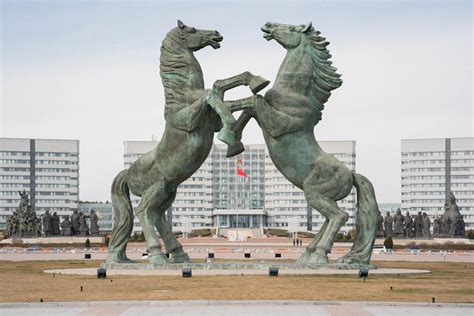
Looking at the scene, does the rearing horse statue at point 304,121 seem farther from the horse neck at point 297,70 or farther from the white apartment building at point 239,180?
the white apartment building at point 239,180

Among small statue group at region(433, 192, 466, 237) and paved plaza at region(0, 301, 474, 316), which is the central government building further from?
paved plaza at region(0, 301, 474, 316)

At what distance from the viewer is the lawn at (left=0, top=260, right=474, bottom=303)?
1931 cm

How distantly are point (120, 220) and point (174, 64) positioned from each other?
17.0 ft

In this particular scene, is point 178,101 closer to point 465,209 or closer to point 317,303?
point 317,303

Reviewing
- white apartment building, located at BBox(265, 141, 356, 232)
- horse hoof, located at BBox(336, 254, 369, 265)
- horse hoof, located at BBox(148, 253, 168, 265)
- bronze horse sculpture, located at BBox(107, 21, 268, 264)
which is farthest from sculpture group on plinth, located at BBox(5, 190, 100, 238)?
white apartment building, located at BBox(265, 141, 356, 232)

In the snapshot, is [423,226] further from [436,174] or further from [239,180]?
[239,180]

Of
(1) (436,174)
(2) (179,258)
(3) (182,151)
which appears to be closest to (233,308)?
(3) (182,151)

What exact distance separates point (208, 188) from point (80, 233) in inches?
2166

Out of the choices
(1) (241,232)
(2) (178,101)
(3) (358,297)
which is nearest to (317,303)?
(3) (358,297)

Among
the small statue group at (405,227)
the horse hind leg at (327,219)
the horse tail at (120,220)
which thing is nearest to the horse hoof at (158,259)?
the horse tail at (120,220)

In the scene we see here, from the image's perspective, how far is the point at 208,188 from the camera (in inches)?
4902

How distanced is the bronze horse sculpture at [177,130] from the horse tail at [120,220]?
309mm

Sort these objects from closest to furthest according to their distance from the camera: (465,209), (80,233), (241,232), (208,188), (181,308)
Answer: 1. (181,308)
2. (80,233)
3. (241,232)
4. (465,209)
5. (208,188)

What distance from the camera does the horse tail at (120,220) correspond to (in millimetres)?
28641
